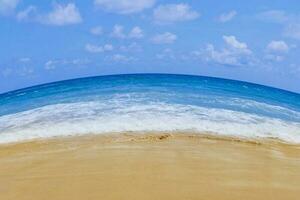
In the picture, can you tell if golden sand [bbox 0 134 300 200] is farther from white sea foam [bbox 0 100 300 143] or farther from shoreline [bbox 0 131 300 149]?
white sea foam [bbox 0 100 300 143]

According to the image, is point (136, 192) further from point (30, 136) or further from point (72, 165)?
point (30, 136)

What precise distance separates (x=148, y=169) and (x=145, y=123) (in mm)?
4626

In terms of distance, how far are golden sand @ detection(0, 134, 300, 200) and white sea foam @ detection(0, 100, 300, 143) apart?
1239 millimetres

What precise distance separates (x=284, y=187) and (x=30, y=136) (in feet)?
19.6

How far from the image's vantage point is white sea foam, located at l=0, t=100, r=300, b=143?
10078 millimetres

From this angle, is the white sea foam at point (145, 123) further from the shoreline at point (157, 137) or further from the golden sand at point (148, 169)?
the golden sand at point (148, 169)

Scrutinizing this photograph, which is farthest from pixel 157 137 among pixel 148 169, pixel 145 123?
pixel 148 169

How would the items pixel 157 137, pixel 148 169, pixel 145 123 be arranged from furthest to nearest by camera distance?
pixel 145 123 → pixel 157 137 → pixel 148 169

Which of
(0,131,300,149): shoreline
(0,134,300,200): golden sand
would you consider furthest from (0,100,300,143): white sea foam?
(0,134,300,200): golden sand

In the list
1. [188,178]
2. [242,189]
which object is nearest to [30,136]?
[188,178]

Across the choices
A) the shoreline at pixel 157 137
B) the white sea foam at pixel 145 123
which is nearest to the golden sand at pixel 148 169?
the shoreline at pixel 157 137

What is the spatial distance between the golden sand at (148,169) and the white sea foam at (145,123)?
4.06 feet

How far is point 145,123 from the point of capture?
11.0 metres

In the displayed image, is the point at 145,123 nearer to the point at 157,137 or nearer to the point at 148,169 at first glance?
the point at 157,137
